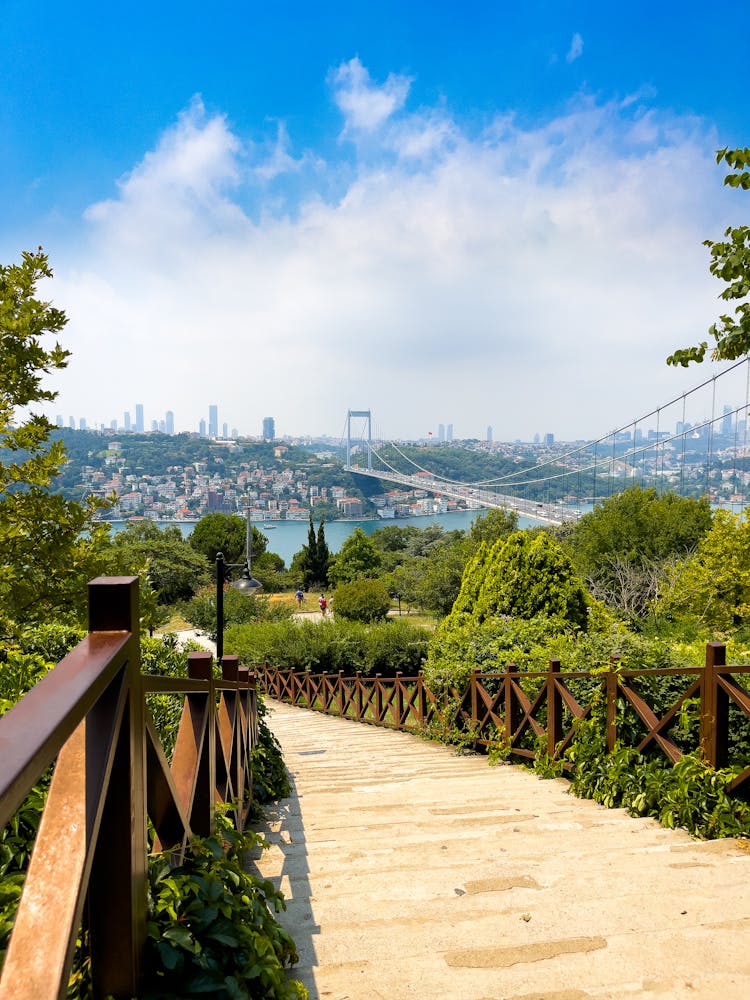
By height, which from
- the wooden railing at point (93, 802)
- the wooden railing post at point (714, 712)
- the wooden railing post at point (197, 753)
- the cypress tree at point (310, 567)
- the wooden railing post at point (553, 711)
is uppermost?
the wooden railing at point (93, 802)

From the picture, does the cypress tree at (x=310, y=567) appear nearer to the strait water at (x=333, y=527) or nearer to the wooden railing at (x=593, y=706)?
the strait water at (x=333, y=527)

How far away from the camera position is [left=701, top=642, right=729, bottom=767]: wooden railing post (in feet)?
11.6

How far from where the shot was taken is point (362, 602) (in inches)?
944

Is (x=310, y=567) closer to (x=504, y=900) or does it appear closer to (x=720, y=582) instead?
(x=720, y=582)

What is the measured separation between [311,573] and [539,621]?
30627mm

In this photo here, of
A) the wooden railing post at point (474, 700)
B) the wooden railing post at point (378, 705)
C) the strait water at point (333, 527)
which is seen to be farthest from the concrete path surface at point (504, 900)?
the strait water at point (333, 527)

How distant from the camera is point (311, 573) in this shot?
37312 millimetres

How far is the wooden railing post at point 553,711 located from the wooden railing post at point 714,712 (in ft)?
4.39

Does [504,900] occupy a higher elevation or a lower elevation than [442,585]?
higher

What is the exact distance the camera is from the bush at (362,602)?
24.0 meters

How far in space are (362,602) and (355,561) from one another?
10402 millimetres

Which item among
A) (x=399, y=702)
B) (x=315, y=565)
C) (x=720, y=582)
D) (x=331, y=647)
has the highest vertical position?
(x=720, y=582)

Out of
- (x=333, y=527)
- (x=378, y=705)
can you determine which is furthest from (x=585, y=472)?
(x=378, y=705)

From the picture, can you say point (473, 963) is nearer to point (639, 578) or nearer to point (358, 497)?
point (639, 578)
